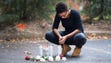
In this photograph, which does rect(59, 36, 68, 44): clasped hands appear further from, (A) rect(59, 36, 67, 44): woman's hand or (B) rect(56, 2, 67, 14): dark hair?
(B) rect(56, 2, 67, 14): dark hair

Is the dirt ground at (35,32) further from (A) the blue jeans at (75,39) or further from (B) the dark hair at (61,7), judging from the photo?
(B) the dark hair at (61,7)

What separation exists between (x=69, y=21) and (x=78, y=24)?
0.23m

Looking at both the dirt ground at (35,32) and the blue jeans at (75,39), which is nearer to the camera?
the blue jeans at (75,39)

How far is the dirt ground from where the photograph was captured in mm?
12719

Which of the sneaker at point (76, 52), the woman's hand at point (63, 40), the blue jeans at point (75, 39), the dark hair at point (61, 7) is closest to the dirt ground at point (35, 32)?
the blue jeans at point (75, 39)

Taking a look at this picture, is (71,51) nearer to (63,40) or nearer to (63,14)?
(63,40)

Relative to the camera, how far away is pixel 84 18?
615 inches

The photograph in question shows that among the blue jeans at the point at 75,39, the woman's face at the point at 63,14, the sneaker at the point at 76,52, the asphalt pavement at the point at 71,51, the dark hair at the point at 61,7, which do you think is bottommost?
the asphalt pavement at the point at 71,51

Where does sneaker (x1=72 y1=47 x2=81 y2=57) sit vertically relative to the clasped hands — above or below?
below

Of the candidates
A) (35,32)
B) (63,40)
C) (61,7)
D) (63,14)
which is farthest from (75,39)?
(35,32)

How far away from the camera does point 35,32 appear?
13.3 metres

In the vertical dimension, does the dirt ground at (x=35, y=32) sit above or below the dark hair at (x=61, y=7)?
below

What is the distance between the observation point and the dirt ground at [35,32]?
12.7 m

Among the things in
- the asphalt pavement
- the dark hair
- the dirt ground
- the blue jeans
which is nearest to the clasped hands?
the blue jeans
